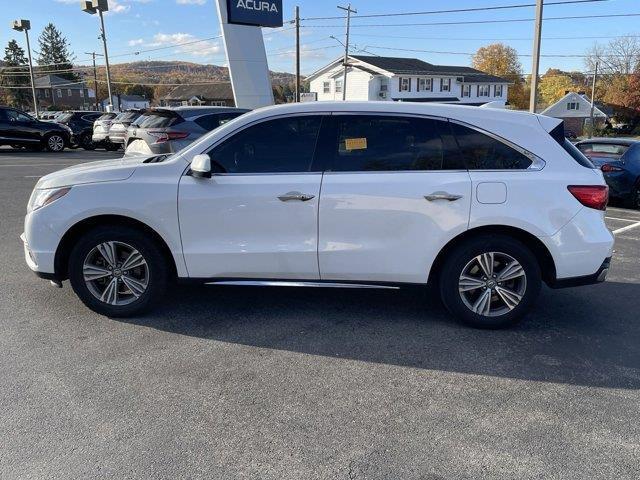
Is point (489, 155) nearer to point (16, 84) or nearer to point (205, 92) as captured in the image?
point (205, 92)

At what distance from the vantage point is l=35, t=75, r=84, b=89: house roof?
10094cm

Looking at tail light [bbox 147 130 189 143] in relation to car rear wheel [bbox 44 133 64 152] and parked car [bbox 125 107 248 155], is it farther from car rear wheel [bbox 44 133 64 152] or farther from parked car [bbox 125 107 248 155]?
car rear wheel [bbox 44 133 64 152]

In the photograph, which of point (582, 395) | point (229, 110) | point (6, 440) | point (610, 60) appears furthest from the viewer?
point (610, 60)

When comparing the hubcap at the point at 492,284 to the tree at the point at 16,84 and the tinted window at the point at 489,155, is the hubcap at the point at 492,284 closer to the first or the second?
the tinted window at the point at 489,155

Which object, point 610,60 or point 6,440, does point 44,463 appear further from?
point 610,60

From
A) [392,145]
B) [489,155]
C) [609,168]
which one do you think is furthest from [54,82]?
[489,155]

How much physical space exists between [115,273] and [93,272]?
0.18 metres

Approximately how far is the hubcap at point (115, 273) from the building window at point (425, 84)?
6505 centimetres

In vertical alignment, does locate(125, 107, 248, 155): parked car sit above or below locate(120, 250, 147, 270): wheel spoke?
above

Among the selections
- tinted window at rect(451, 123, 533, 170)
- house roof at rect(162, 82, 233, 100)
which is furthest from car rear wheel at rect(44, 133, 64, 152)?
house roof at rect(162, 82, 233, 100)

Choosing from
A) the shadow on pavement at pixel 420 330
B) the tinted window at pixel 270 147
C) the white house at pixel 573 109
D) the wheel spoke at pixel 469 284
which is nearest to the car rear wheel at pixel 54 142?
the shadow on pavement at pixel 420 330

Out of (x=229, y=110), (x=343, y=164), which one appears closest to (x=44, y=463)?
(x=343, y=164)

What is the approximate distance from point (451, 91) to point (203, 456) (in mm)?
70762

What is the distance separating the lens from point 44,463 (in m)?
2.62
